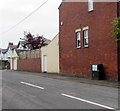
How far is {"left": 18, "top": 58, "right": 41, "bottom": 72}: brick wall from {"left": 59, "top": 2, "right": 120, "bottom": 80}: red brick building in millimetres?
8321

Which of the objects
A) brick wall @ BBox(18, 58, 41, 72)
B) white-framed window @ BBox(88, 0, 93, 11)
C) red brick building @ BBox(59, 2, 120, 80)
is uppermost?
white-framed window @ BBox(88, 0, 93, 11)

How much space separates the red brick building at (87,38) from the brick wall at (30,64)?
8321 mm

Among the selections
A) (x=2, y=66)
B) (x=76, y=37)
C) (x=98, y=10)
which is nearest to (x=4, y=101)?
(x=98, y=10)

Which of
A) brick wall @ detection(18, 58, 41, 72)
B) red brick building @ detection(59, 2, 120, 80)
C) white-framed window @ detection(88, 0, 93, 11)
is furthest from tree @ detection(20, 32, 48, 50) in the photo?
white-framed window @ detection(88, 0, 93, 11)

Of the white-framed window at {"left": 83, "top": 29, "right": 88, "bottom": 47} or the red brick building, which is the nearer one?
the red brick building

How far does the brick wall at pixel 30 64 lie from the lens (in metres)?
37.9

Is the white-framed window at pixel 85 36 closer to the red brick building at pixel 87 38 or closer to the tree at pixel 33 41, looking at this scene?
the red brick building at pixel 87 38

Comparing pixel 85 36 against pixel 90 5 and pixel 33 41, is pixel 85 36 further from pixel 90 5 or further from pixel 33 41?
pixel 33 41

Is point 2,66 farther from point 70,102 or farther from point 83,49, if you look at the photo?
point 70,102

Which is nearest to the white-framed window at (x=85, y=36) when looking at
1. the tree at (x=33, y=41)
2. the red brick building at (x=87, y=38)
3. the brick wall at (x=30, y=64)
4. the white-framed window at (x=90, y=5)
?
the red brick building at (x=87, y=38)

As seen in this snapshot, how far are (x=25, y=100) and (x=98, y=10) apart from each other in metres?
13.5

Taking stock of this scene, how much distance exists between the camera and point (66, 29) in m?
28.7

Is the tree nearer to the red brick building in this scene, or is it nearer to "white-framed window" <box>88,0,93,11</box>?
the red brick building

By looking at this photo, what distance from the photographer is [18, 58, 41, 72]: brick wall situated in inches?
1494
